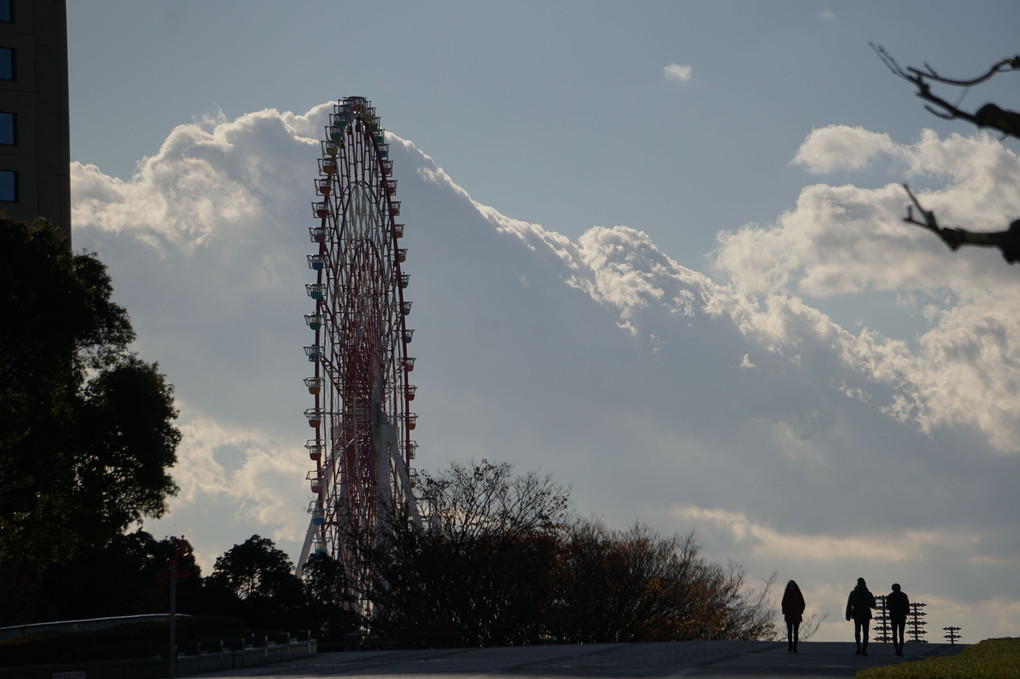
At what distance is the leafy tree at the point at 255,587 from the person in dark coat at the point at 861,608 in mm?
26588

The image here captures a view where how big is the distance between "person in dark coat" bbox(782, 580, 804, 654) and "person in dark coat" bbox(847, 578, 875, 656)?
4.19 feet

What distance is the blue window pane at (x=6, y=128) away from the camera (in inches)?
1748

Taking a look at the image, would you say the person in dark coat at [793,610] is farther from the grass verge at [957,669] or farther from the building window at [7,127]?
the building window at [7,127]

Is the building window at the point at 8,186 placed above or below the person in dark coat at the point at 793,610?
above

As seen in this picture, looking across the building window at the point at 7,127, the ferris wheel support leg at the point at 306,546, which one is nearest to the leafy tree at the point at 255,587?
the ferris wheel support leg at the point at 306,546

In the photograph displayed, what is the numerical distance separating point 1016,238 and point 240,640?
2664cm

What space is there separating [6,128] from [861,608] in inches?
1355

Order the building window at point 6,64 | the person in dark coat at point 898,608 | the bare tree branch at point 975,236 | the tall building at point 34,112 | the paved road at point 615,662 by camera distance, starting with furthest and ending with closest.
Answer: the building window at point 6,64, the tall building at point 34,112, the person in dark coat at point 898,608, the paved road at point 615,662, the bare tree branch at point 975,236

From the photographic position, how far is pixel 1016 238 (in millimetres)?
7328

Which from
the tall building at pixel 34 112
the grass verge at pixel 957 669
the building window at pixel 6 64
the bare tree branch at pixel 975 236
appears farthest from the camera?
the building window at pixel 6 64

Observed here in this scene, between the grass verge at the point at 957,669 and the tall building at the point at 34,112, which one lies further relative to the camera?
the tall building at the point at 34,112

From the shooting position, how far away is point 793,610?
2708 cm

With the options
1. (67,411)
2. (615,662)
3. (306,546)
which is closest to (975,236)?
(615,662)

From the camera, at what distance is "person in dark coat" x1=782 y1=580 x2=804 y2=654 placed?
2705 centimetres
